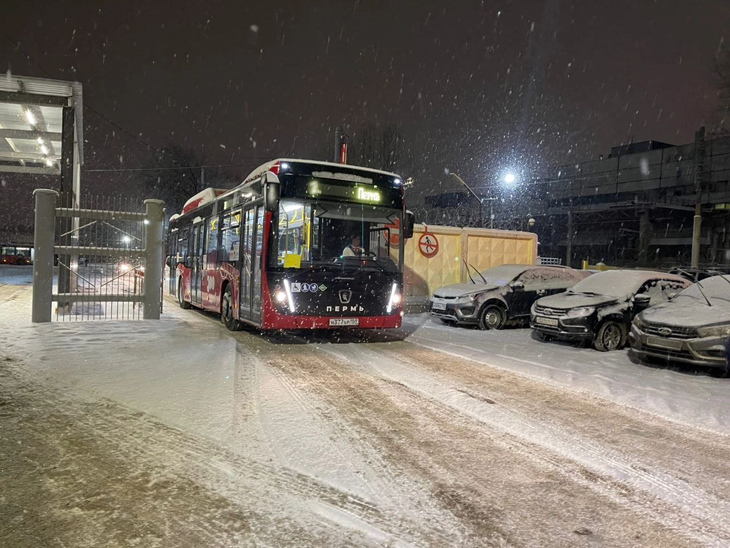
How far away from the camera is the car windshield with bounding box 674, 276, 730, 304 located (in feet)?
30.5

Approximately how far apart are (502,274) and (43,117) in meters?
14.4

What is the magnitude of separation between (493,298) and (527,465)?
Result: 9384 mm

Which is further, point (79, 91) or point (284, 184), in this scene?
point (79, 91)

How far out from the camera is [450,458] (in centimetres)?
450

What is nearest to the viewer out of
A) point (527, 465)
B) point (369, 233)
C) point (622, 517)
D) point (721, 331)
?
point (622, 517)

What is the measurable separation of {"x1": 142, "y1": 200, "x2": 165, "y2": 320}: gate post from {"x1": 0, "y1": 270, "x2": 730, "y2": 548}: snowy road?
14.0ft

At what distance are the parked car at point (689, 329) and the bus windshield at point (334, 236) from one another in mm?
4527

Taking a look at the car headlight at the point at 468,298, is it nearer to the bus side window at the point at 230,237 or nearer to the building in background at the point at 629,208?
the bus side window at the point at 230,237

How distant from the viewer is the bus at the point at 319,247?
372 inches

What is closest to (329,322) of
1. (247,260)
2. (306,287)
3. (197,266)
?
(306,287)

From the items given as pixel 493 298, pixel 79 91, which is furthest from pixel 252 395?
pixel 79 91

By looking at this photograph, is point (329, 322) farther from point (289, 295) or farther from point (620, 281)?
point (620, 281)

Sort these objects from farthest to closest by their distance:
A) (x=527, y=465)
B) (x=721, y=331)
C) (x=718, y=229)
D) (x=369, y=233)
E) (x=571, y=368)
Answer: (x=718, y=229)
(x=369, y=233)
(x=571, y=368)
(x=721, y=331)
(x=527, y=465)

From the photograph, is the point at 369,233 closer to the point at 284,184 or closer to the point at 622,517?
the point at 284,184
